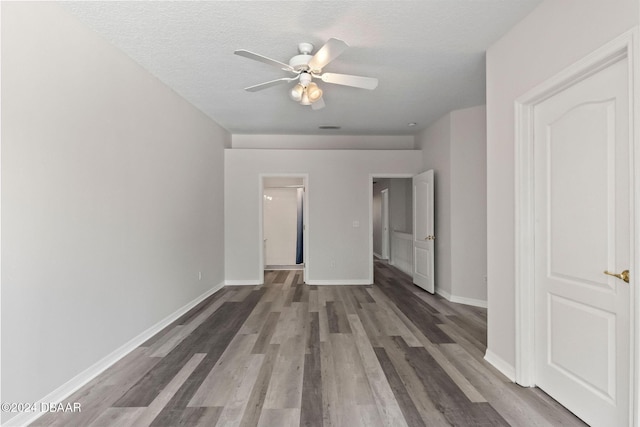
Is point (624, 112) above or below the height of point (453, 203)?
above

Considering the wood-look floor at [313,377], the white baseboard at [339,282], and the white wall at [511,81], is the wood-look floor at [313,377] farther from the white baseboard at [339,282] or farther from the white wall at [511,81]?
the white baseboard at [339,282]

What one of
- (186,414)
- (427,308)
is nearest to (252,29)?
(186,414)

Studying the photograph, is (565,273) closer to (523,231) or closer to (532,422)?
(523,231)

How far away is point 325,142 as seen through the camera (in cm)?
586

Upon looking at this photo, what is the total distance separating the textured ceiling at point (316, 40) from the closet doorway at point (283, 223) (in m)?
3.99

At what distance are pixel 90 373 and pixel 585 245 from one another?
3.53 metres

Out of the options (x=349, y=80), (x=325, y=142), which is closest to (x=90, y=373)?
(x=349, y=80)

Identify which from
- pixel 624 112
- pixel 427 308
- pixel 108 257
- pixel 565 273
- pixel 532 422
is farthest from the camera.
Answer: pixel 427 308

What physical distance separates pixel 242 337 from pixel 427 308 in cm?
246

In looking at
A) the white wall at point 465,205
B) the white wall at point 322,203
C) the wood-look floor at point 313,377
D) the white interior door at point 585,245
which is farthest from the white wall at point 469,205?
the white interior door at point 585,245

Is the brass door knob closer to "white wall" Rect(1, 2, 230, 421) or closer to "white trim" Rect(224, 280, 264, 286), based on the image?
"white wall" Rect(1, 2, 230, 421)

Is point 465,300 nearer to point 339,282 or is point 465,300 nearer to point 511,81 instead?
point 339,282

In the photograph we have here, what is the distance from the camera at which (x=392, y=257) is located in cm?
795

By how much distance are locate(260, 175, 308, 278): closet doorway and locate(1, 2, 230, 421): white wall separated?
170 inches
